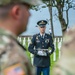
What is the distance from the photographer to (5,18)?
2.13 m

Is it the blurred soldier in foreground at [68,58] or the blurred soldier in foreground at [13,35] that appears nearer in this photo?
the blurred soldier in foreground at [68,58]

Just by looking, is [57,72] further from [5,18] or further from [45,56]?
[45,56]

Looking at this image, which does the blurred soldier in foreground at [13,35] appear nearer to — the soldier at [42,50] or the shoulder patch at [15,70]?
the shoulder patch at [15,70]

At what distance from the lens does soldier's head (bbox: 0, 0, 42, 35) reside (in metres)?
2.13

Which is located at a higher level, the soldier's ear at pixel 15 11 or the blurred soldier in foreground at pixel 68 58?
the soldier's ear at pixel 15 11

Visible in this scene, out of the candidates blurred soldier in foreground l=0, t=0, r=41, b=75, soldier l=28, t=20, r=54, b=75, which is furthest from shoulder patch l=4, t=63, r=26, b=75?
soldier l=28, t=20, r=54, b=75

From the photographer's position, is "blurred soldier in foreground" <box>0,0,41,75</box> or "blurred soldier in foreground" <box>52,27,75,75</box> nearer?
"blurred soldier in foreground" <box>52,27,75,75</box>

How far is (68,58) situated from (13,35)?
56 cm

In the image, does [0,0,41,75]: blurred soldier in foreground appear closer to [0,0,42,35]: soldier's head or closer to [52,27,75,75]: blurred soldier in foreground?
[0,0,42,35]: soldier's head

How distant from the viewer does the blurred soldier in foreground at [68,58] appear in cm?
164

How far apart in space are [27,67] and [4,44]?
190 millimetres

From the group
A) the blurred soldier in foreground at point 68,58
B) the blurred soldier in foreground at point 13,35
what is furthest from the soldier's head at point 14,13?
the blurred soldier in foreground at point 68,58

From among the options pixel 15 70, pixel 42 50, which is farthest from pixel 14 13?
pixel 42 50

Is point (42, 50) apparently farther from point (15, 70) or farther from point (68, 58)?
point (68, 58)
